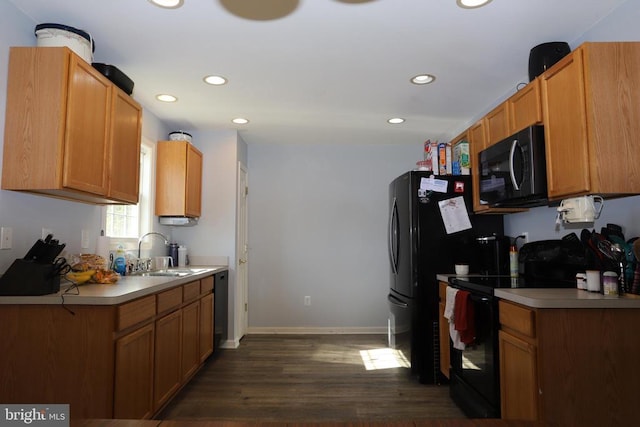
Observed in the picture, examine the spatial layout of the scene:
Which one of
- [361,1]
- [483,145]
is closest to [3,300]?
[361,1]

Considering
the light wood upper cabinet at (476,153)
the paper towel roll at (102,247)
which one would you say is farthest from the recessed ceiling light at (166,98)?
the light wood upper cabinet at (476,153)

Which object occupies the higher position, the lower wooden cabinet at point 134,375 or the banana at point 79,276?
the banana at point 79,276

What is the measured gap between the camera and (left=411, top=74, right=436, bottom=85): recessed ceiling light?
3.07 metres

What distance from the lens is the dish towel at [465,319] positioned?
8.35ft

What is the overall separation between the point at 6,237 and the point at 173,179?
1.87m

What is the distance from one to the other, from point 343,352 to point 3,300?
296cm

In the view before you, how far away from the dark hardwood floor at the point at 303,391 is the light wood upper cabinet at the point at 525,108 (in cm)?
190

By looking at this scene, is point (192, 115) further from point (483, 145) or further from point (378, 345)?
point (378, 345)

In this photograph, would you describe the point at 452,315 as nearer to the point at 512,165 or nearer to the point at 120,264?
the point at 512,165

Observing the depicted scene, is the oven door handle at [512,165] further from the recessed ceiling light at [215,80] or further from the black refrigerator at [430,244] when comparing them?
the recessed ceiling light at [215,80]

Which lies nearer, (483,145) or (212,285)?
(483,145)

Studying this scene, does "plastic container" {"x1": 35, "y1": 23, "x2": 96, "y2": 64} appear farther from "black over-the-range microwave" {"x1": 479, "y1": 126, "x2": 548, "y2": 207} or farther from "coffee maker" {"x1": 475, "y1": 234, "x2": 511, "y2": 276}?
"coffee maker" {"x1": 475, "y1": 234, "x2": 511, "y2": 276}

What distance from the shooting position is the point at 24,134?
209 cm

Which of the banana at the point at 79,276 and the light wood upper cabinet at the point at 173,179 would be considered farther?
the light wood upper cabinet at the point at 173,179
